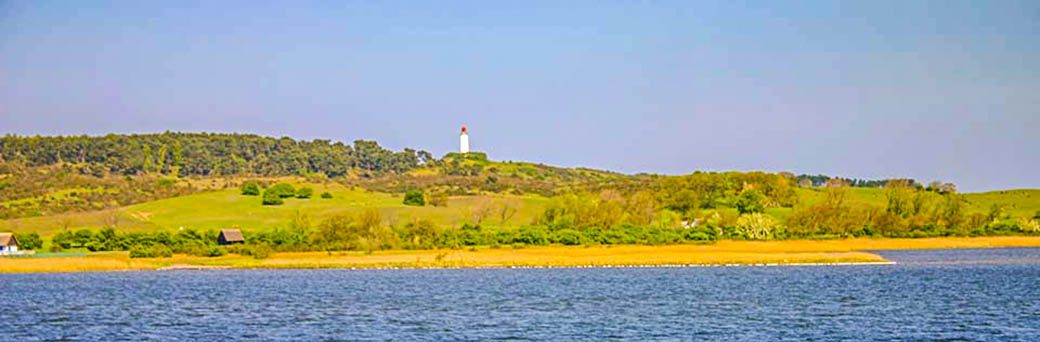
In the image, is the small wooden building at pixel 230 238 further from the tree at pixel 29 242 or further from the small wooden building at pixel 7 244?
the small wooden building at pixel 7 244

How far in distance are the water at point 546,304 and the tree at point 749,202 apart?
56.3 meters

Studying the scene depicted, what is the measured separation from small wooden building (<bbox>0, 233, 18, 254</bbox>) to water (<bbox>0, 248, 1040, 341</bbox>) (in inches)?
948

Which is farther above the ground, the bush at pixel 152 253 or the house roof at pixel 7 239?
the house roof at pixel 7 239

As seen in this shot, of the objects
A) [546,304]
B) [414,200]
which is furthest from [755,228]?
[414,200]

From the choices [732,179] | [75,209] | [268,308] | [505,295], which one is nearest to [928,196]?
[732,179]

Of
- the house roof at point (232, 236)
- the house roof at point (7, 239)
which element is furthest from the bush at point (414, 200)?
the house roof at point (7, 239)

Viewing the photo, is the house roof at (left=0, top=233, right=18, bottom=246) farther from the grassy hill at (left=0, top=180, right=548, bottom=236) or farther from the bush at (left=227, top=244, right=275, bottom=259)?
the grassy hill at (left=0, top=180, right=548, bottom=236)

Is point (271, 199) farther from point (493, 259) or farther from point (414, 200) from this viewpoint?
point (493, 259)

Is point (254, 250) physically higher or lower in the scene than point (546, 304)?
higher

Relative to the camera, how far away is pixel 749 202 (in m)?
134

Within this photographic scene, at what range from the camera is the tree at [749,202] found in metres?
131

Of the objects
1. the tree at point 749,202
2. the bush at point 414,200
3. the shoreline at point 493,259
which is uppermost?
the bush at point 414,200

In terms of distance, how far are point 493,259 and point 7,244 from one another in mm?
41236

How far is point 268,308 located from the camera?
50.0 metres
